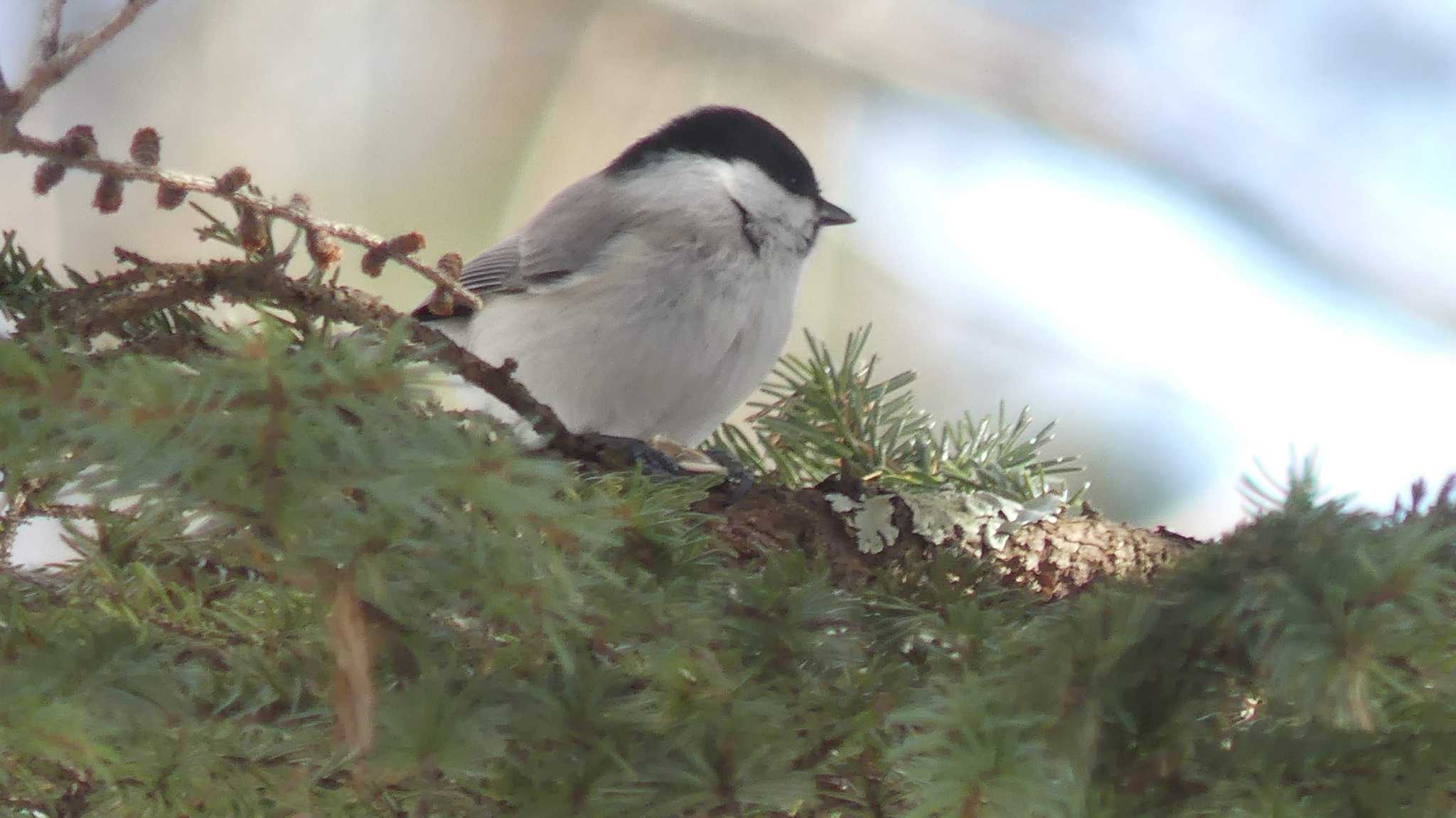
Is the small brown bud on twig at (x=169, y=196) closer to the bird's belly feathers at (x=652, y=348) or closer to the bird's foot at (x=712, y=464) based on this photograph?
the bird's foot at (x=712, y=464)

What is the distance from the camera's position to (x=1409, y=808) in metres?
0.40

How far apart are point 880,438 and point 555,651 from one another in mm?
567

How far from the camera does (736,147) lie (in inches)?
62.9

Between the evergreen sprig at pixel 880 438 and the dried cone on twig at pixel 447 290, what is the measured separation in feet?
0.92

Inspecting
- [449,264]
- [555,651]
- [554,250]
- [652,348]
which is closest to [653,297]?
[652,348]

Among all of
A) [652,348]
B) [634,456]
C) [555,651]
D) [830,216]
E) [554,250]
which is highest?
[830,216]

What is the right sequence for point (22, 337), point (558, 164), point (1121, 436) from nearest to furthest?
point (22, 337), point (1121, 436), point (558, 164)

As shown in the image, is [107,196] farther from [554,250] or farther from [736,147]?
[736,147]

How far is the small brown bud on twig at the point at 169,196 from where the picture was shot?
60 cm

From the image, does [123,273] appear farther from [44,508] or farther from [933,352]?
[933,352]

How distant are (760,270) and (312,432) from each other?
3.31 ft

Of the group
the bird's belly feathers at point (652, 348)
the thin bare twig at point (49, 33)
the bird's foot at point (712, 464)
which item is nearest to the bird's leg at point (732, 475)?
the bird's foot at point (712, 464)

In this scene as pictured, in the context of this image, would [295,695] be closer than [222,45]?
Yes

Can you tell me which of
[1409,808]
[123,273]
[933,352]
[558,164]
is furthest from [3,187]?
[1409,808]
